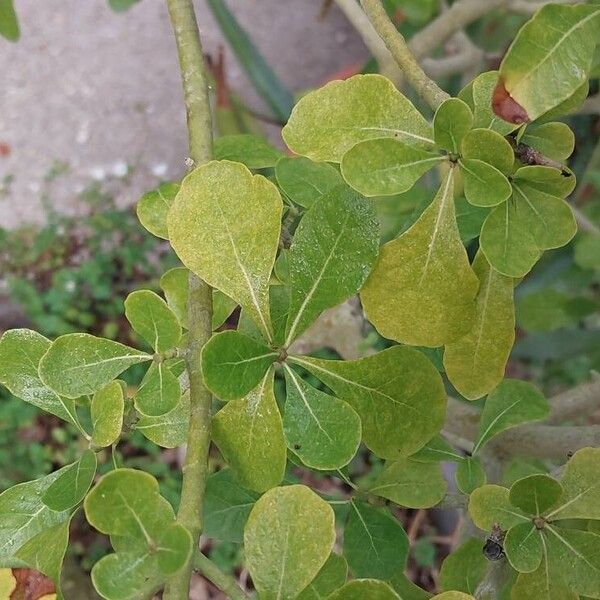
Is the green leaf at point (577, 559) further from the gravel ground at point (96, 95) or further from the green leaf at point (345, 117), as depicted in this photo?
the gravel ground at point (96, 95)

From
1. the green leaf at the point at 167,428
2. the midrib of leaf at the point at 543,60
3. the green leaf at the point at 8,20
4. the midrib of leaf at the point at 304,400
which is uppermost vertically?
the green leaf at the point at 8,20

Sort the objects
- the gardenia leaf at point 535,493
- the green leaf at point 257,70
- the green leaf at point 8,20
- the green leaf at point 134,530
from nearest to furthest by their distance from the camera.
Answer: the green leaf at point 134,530 → the gardenia leaf at point 535,493 → the green leaf at point 8,20 → the green leaf at point 257,70

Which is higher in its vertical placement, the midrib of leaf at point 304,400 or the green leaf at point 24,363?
the green leaf at point 24,363

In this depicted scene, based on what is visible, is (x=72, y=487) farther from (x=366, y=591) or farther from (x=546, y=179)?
(x=546, y=179)

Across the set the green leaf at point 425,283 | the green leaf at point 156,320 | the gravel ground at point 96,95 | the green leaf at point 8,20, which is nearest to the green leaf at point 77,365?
the green leaf at point 156,320

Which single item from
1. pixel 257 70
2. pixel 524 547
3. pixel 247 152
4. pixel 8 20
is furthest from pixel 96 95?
pixel 524 547

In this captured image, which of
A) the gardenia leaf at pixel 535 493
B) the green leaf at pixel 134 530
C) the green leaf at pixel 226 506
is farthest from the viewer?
the green leaf at pixel 226 506
